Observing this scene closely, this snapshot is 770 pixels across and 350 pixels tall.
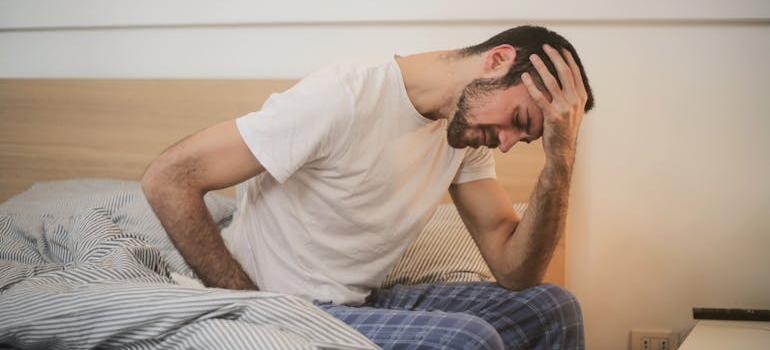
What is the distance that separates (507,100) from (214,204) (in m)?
0.83

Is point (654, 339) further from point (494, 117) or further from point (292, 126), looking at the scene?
point (292, 126)

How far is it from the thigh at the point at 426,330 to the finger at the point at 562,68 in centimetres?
45

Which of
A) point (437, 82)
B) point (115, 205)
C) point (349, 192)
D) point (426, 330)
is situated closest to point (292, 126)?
point (349, 192)

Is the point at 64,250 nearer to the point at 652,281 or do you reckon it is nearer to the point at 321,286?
the point at 321,286

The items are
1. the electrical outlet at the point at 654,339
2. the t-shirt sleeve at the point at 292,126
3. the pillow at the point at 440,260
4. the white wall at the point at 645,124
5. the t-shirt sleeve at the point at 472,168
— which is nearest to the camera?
the t-shirt sleeve at the point at 292,126

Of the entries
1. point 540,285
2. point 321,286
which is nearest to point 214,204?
point 321,286

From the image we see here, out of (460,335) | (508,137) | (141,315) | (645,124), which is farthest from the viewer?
(645,124)

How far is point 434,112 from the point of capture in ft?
5.15

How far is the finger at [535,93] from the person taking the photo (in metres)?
1.48

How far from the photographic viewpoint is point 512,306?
156 cm

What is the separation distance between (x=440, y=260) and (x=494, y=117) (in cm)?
47

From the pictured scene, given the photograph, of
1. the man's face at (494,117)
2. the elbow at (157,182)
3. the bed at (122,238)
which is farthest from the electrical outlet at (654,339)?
the elbow at (157,182)

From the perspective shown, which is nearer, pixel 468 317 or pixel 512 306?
pixel 468 317

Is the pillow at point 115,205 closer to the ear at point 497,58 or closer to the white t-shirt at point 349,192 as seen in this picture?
the white t-shirt at point 349,192
